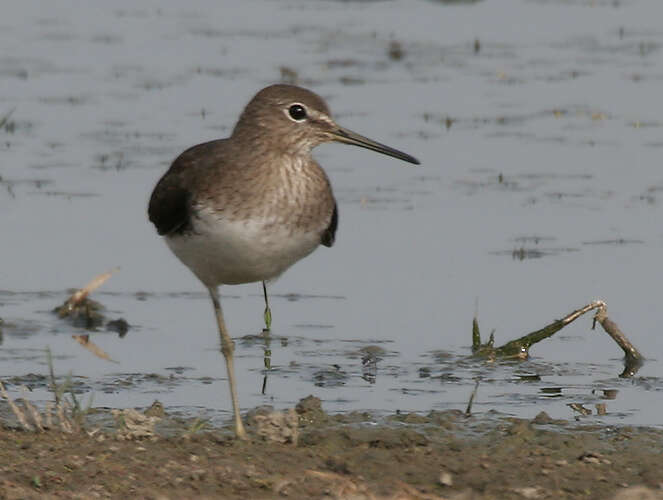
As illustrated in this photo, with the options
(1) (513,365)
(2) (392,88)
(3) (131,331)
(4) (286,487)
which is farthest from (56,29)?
(4) (286,487)

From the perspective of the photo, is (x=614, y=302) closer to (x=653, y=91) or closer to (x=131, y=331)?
(x=131, y=331)

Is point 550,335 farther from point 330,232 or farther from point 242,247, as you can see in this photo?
point 242,247

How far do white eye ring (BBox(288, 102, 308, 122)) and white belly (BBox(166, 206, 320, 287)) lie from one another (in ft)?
1.84

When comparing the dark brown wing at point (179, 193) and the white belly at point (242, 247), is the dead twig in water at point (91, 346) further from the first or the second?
the white belly at point (242, 247)

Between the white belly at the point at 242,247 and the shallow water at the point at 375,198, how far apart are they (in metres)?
0.85

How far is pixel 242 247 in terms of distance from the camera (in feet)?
27.0

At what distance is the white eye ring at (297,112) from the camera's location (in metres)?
8.61

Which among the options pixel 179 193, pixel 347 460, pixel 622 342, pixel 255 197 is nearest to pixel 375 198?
pixel 622 342

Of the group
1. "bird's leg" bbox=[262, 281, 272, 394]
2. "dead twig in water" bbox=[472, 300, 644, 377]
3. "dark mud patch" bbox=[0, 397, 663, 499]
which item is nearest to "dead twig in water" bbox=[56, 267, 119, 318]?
"bird's leg" bbox=[262, 281, 272, 394]

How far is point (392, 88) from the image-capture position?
53.1 ft

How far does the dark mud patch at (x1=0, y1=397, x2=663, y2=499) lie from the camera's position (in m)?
7.27

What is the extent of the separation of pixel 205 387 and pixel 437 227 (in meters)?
3.00

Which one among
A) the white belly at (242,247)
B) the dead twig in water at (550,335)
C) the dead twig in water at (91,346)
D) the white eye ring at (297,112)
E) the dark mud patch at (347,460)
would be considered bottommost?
the dark mud patch at (347,460)

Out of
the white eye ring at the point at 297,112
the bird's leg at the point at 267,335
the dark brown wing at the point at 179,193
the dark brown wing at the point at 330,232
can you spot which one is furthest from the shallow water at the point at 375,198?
the white eye ring at the point at 297,112
